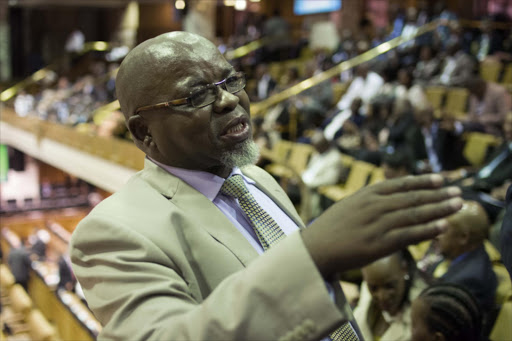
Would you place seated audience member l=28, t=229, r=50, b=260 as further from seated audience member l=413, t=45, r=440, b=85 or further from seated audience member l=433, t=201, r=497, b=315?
seated audience member l=433, t=201, r=497, b=315

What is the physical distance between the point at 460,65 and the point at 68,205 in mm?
8833

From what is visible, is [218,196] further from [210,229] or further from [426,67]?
[426,67]

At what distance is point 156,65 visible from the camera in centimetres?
101

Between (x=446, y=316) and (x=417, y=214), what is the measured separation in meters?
0.95

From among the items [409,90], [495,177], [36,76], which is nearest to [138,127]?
[495,177]

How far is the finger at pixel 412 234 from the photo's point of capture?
2.18ft

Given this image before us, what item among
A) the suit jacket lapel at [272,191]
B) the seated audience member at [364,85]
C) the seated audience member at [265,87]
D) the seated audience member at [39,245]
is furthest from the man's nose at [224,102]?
the seated audience member at [39,245]

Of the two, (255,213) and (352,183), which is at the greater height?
(255,213)

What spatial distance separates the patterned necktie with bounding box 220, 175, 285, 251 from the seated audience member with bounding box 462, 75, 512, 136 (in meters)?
5.25

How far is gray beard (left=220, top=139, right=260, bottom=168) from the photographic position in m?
1.05

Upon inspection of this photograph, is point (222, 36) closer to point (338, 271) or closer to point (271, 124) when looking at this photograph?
point (271, 124)

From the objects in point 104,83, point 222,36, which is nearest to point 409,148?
point 104,83

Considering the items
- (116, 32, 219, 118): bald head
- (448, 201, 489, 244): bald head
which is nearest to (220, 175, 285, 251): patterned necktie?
(116, 32, 219, 118): bald head

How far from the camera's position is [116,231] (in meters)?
0.87
